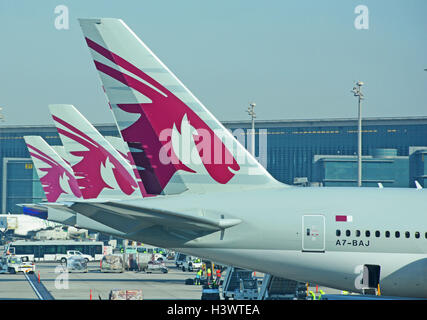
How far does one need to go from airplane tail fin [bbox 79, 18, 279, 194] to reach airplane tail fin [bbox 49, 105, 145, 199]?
78.3 ft

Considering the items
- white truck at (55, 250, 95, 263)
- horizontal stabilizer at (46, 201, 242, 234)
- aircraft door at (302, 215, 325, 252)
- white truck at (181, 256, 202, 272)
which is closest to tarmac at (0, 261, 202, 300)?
white truck at (181, 256, 202, 272)

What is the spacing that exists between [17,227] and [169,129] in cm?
12612

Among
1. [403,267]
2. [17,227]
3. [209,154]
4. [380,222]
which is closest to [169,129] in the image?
[209,154]

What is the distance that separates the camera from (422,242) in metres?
22.2

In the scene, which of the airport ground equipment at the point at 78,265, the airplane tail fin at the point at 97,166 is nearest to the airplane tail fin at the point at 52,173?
the airplane tail fin at the point at 97,166

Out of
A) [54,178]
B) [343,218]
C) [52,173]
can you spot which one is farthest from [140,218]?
[52,173]

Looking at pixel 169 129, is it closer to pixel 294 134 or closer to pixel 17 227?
pixel 17 227

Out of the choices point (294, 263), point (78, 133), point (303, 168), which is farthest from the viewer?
point (303, 168)

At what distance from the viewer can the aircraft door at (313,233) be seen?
21875mm

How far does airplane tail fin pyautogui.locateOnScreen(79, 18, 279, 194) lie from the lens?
23.0m

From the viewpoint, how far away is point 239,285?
129 ft

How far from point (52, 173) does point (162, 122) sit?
44.7 meters

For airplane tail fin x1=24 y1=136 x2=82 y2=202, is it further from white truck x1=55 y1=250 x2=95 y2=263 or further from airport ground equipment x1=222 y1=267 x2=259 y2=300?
white truck x1=55 y1=250 x2=95 y2=263

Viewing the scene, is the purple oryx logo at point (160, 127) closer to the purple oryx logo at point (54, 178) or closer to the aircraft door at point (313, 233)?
the aircraft door at point (313, 233)
